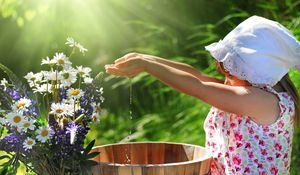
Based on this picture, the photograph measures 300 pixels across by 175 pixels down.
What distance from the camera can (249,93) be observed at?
220cm

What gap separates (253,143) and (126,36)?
3251mm

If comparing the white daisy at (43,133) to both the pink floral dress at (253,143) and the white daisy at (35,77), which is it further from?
the pink floral dress at (253,143)

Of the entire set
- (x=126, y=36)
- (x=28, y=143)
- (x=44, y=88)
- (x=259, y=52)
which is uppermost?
(x=126, y=36)

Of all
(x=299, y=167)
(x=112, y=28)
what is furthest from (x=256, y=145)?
(x=112, y=28)

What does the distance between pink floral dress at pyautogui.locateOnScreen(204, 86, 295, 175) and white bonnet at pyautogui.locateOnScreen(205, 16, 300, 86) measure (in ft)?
0.27

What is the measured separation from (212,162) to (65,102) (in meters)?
0.63

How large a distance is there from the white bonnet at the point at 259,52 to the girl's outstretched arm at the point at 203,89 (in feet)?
0.31

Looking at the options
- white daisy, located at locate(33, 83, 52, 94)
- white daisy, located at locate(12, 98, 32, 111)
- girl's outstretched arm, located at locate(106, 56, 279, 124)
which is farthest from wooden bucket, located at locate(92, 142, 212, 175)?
white daisy, located at locate(12, 98, 32, 111)

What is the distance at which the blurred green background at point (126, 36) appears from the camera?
4.52 metres

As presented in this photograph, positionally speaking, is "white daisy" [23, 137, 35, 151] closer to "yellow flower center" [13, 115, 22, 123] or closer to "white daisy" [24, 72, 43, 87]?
"yellow flower center" [13, 115, 22, 123]

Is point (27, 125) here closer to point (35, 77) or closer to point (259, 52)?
point (35, 77)

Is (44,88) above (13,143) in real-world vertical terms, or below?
above

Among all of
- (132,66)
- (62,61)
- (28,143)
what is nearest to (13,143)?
(28,143)

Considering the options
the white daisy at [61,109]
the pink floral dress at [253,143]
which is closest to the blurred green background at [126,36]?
the pink floral dress at [253,143]
